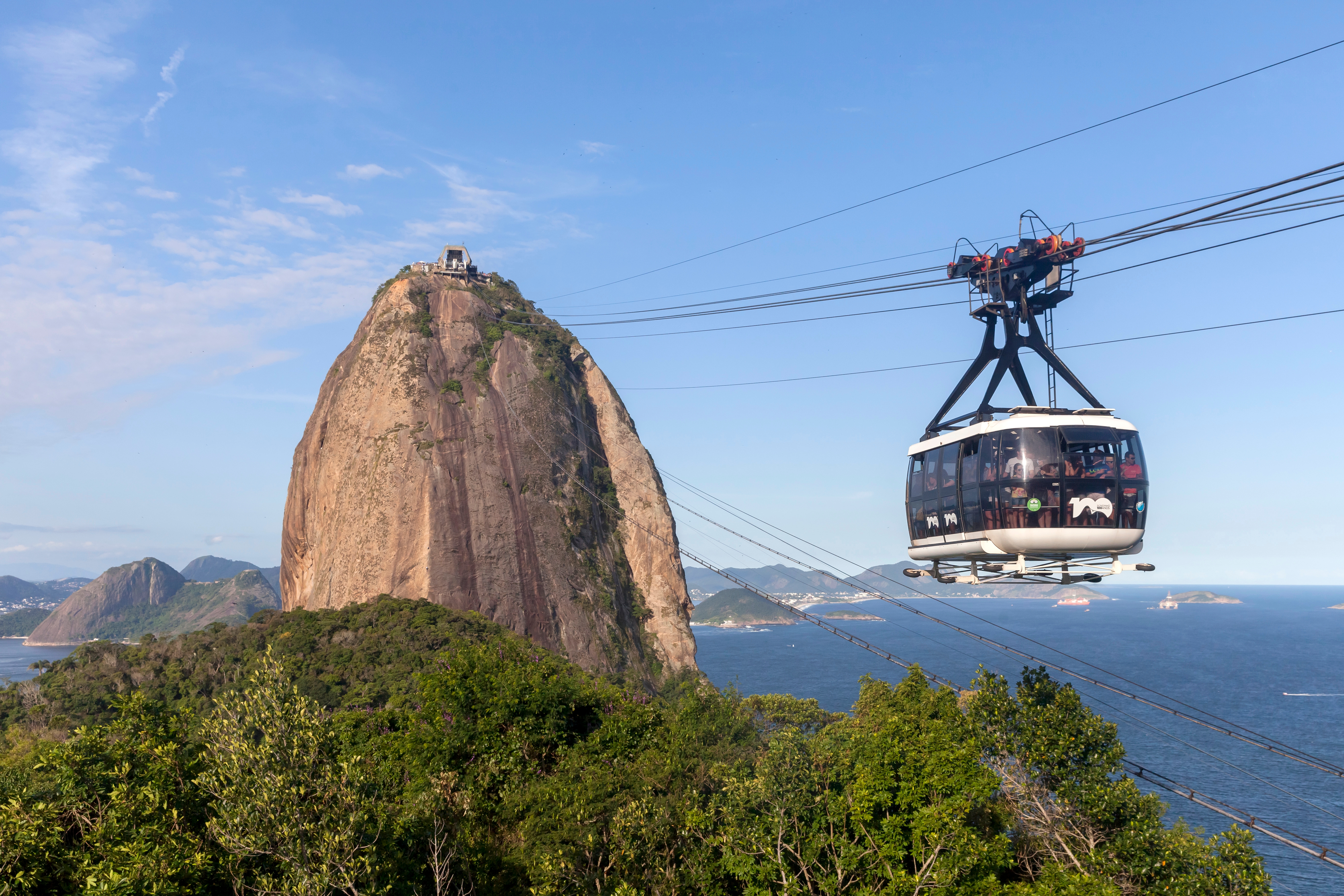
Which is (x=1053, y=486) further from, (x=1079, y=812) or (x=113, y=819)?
(x=113, y=819)

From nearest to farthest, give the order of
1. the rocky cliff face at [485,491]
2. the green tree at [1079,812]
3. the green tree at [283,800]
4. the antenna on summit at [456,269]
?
the green tree at [283,800], the green tree at [1079,812], the rocky cliff face at [485,491], the antenna on summit at [456,269]

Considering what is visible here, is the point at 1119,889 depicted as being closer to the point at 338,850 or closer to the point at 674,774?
the point at 674,774

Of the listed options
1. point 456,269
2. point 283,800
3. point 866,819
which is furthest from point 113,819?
point 456,269

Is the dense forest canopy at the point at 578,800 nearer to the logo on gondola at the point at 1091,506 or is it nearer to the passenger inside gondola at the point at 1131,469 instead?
the logo on gondola at the point at 1091,506

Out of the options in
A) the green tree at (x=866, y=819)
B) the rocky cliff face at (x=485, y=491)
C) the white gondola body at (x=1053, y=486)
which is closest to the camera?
the white gondola body at (x=1053, y=486)

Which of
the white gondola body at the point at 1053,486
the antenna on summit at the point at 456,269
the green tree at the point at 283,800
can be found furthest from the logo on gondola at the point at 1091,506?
the antenna on summit at the point at 456,269

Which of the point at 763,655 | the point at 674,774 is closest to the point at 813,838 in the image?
the point at 674,774
